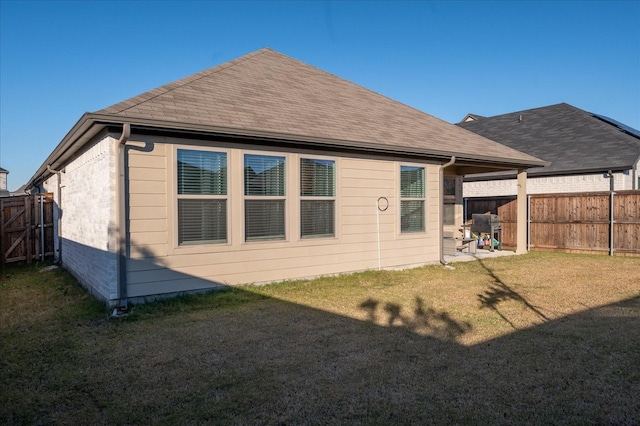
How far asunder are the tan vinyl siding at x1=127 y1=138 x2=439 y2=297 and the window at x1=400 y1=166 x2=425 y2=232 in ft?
0.57

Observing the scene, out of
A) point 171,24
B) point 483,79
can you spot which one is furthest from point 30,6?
point 483,79

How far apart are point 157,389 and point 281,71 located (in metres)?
8.87

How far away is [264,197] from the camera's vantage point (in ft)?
23.9

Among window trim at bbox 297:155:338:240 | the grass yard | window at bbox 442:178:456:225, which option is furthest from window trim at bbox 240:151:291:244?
window at bbox 442:178:456:225

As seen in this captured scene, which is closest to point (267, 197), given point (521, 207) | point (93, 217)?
point (93, 217)

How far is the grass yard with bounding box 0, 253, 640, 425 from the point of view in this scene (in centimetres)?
301

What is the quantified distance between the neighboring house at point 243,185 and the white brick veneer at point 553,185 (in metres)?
5.77

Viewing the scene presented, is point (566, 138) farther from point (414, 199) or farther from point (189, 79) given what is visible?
point (189, 79)

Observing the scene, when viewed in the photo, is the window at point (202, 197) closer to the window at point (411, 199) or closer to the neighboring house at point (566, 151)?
the window at point (411, 199)

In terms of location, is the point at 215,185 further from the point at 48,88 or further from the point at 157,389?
the point at 48,88

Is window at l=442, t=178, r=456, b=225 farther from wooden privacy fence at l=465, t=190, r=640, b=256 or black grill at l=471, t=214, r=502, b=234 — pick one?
wooden privacy fence at l=465, t=190, r=640, b=256

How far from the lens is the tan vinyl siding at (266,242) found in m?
6.17

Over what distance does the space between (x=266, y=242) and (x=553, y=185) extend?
12637 millimetres

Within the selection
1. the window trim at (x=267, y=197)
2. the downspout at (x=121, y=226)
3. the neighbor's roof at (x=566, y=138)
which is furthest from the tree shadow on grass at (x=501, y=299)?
the neighbor's roof at (x=566, y=138)
